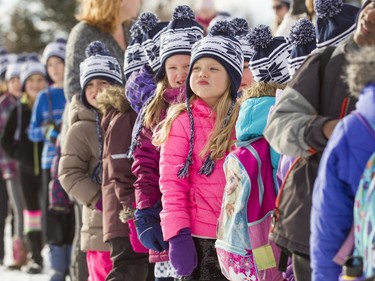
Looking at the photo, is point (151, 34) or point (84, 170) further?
point (84, 170)

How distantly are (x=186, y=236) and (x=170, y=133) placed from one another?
0.57 meters

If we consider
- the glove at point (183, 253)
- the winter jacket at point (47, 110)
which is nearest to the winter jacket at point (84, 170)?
the glove at point (183, 253)

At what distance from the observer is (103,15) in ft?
25.6

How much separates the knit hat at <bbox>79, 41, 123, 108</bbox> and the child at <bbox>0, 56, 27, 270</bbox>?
14.1 feet

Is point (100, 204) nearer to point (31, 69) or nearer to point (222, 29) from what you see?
point (222, 29)

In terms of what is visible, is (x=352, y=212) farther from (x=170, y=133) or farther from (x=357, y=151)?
(x=170, y=133)

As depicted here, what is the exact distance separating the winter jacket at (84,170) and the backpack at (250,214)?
6.26 feet

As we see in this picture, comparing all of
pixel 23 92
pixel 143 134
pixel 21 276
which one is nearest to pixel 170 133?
pixel 143 134

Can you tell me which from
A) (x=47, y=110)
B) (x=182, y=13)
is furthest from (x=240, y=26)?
(x=47, y=110)

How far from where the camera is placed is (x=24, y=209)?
11203mm

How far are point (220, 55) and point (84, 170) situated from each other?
181 cm

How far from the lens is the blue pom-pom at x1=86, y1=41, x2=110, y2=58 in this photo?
7.21m

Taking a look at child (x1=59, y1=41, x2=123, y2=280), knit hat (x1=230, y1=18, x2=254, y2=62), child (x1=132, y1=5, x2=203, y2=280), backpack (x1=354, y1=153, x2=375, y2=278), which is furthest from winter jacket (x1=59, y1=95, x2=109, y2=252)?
backpack (x1=354, y1=153, x2=375, y2=278)

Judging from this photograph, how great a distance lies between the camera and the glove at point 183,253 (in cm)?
521
